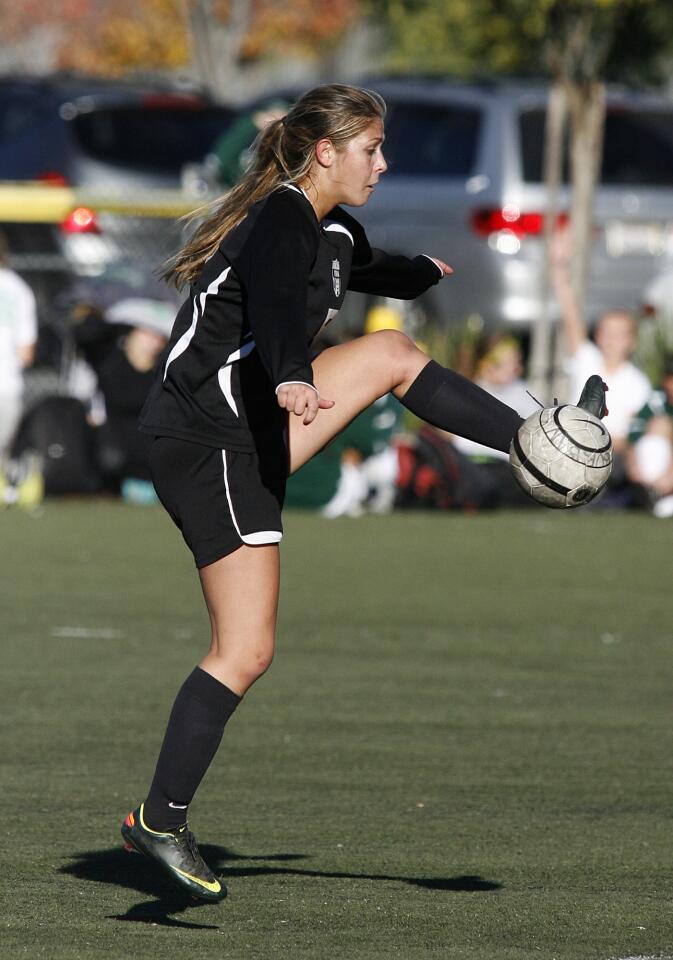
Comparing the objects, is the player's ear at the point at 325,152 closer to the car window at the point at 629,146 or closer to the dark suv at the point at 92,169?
the dark suv at the point at 92,169

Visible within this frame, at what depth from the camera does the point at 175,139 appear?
61.0 ft

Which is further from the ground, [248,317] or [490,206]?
[248,317]

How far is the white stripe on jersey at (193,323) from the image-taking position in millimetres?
4809

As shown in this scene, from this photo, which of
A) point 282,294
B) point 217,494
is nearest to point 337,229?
point 282,294

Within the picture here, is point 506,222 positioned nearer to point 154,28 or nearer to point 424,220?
point 424,220

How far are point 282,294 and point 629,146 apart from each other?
558 inches

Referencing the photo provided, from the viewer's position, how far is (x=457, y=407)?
5020mm

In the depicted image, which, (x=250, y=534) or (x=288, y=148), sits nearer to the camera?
(x=250, y=534)

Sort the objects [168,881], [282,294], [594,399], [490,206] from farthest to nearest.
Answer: [490,206], [168,881], [594,399], [282,294]

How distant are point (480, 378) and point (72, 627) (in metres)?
5.88

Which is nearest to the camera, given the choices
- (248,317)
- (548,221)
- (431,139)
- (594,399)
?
(248,317)

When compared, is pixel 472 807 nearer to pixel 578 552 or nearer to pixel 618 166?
pixel 578 552

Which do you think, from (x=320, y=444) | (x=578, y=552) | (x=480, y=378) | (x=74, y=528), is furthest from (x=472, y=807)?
(x=480, y=378)

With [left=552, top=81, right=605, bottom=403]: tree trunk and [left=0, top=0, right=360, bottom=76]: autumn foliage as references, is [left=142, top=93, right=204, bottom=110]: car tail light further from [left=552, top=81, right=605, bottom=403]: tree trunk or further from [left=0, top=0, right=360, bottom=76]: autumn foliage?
[left=0, top=0, right=360, bottom=76]: autumn foliage
